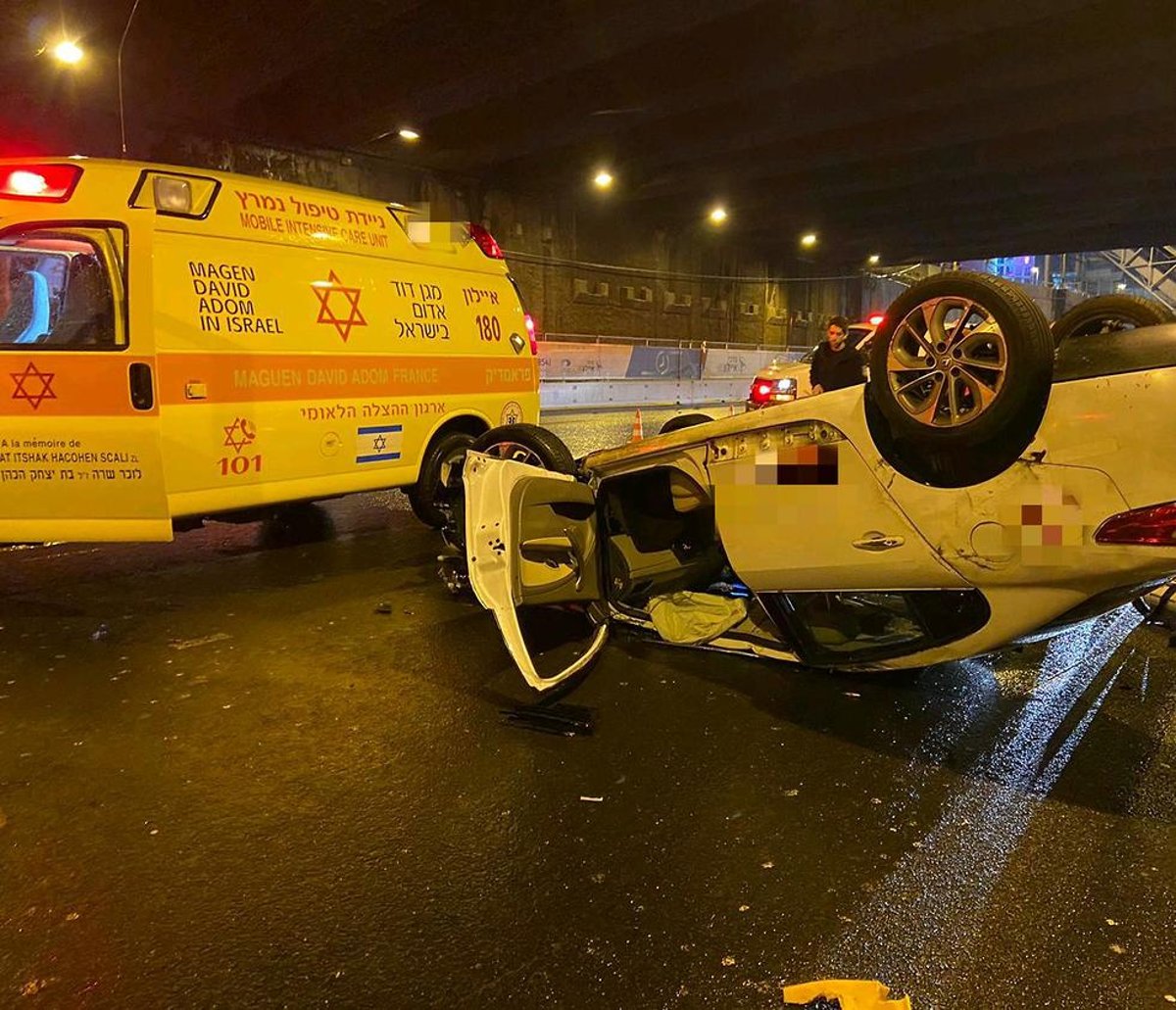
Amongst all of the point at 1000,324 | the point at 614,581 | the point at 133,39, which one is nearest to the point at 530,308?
the point at 133,39

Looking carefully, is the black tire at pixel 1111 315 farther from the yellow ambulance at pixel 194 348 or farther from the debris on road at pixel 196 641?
the debris on road at pixel 196 641

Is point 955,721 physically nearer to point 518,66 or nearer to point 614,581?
point 614,581

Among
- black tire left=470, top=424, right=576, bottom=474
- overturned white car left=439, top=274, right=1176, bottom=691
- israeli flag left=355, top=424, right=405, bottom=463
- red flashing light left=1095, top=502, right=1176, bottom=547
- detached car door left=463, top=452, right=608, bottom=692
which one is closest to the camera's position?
red flashing light left=1095, top=502, right=1176, bottom=547

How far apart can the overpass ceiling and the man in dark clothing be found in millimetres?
5769

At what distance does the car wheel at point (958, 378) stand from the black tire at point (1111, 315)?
78 cm

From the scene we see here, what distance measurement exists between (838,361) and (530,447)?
12.6ft

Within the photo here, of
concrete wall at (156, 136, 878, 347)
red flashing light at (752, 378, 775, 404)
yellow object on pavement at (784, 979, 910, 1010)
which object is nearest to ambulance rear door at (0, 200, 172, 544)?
yellow object on pavement at (784, 979, 910, 1010)

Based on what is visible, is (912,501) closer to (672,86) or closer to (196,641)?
(196,641)

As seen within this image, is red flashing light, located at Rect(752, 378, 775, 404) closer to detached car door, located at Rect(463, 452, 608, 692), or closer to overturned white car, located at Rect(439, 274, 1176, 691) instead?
overturned white car, located at Rect(439, 274, 1176, 691)

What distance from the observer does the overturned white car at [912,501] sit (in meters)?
2.78

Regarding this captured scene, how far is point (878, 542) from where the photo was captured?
10.8 feet

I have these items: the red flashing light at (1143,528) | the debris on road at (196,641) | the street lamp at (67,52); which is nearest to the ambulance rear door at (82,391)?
the debris on road at (196,641)

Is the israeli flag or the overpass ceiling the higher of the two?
the overpass ceiling

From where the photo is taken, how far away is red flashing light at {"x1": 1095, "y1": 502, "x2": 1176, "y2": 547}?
8.77 ft
